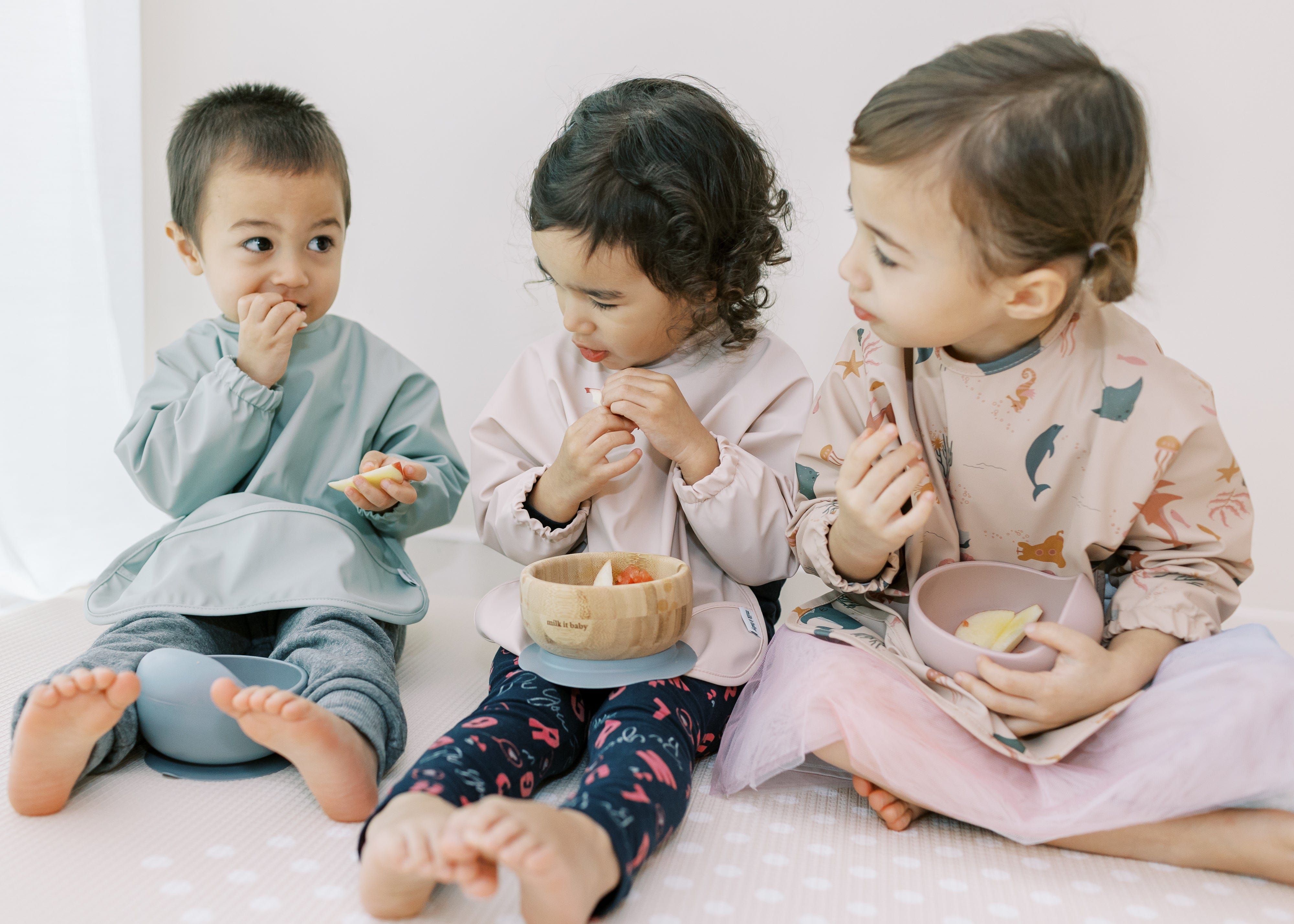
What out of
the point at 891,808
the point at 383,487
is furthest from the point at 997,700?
the point at 383,487

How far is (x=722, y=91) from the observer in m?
→ 1.52

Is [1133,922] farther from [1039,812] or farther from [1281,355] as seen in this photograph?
[1281,355]

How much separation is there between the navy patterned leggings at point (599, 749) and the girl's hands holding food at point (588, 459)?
18 centimetres

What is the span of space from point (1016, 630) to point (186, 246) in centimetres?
103

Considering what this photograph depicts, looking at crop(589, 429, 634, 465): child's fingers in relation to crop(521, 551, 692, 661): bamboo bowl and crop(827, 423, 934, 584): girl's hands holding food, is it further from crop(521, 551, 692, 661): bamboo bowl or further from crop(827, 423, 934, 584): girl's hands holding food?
crop(827, 423, 934, 584): girl's hands holding food

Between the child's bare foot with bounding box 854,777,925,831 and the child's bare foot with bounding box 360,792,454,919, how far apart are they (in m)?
0.38

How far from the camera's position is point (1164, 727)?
792mm

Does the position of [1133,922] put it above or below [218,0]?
below

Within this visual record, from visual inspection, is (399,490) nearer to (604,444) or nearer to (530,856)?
(604,444)

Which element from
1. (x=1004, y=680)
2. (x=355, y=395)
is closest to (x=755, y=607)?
(x=1004, y=680)

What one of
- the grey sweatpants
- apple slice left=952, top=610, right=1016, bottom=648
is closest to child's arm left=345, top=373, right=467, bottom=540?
the grey sweatpants

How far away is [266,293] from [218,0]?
35.0 inches

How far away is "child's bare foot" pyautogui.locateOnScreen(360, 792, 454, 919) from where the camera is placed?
2.05ft

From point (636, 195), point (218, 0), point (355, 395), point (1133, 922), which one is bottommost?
point (1133, 922)
